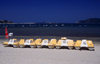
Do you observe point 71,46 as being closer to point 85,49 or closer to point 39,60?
point 85,49

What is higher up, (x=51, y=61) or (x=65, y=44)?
(x=65, y=44)

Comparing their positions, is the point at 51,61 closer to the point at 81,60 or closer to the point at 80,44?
the point at 81,60

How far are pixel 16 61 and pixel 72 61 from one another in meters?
2.78

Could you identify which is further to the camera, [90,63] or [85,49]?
[85,49]

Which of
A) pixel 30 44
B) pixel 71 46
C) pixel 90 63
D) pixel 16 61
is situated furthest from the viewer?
pixel 30 44

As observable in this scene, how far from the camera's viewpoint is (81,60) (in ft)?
21.1

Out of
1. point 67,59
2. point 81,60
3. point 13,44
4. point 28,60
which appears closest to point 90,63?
point 81,60

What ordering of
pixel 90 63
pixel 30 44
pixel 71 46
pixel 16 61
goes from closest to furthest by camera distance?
1. pixel 90 63
2. pixel 16 61
3. pixel 71 46
4. pixel 30 44

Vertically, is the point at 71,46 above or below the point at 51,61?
above

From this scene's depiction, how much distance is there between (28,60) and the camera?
21.5ft

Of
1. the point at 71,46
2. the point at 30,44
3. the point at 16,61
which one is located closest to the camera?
the point at 16,61

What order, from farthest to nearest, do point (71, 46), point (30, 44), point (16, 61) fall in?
point (30, 44)
point (71, 46)
point (16, 61)

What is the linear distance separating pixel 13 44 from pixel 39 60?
12.8 ft

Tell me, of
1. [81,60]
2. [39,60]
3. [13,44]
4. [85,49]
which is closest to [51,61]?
[39,60]
